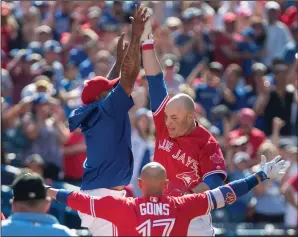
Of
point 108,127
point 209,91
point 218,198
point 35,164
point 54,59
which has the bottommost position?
point 218,198

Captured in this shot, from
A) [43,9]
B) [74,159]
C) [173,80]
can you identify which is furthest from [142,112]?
[43,9]

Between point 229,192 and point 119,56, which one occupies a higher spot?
point 119,56

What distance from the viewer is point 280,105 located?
14.4 meters

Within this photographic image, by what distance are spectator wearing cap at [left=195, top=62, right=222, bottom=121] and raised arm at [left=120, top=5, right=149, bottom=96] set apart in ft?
21.1

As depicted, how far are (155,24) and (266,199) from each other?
15.4 feet

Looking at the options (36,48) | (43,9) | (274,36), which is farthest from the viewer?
(43,9)

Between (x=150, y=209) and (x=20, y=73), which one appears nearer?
(x=150, y=209)

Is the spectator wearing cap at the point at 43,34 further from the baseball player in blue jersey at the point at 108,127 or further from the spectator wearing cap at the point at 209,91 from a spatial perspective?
the baseball player in blue jersey at the point at 108,127

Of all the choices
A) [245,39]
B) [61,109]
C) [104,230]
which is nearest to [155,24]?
[245,39]

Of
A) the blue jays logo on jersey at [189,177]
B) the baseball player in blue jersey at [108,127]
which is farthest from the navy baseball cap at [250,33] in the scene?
the blue jays logo on jersey at [189,177]

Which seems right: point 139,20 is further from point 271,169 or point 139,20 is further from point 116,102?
point 271,169

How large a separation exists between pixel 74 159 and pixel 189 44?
403 centimetres

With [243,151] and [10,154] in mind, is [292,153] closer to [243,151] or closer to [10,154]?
[243,151]

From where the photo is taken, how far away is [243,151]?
12.9 metres
